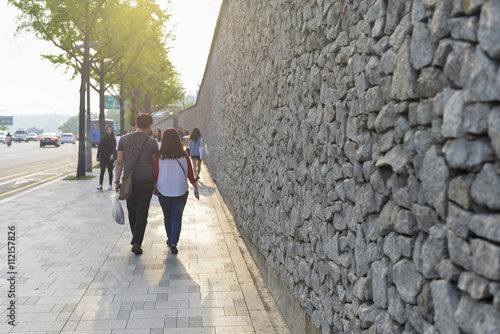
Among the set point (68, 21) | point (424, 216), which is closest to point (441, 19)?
Result: point (424, 216)

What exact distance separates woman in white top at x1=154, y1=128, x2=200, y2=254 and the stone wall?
2353mm

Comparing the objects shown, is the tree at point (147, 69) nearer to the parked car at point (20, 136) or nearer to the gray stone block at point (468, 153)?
the gray stone block at point (468, 153)

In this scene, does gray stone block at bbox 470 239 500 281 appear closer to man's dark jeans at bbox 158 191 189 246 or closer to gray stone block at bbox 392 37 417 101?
gray stone block at bbox 392 37 417 101

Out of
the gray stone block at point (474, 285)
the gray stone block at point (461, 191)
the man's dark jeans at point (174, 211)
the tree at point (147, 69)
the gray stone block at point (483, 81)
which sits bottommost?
the man's dark jeans at point (174, 211)

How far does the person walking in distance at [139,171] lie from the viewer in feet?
23.1

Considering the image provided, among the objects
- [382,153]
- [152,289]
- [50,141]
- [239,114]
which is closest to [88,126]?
[239,114]

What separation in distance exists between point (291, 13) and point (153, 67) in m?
33.4

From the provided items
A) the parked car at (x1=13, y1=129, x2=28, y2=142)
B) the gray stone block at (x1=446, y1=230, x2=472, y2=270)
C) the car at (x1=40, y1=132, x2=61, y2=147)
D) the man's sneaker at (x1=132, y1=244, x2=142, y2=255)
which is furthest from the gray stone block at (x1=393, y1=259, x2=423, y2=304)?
the parked car at (x1=13, y1=129, x2=28, y2=142)

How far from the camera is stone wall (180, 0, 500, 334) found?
165cm

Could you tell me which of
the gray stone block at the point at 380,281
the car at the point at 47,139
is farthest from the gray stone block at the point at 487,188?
the car at the point at 47,139

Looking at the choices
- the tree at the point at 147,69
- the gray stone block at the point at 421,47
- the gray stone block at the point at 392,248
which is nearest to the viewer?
the gray stone block at the point at 421,47

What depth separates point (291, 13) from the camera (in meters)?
4.59

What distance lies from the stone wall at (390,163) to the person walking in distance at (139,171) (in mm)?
2501

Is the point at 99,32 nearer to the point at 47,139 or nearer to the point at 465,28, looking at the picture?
the point at 465,28
